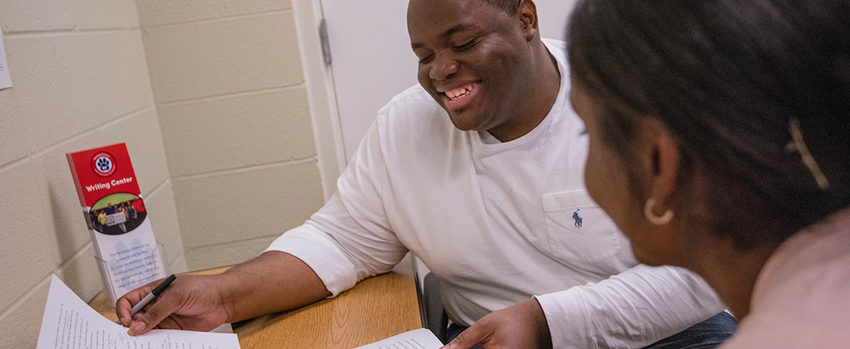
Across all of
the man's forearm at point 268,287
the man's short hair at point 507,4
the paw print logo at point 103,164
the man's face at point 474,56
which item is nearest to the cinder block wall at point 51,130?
the paw print logo at point 103,164

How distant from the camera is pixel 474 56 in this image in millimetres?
1238

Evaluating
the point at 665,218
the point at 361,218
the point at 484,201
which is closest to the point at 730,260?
the point at 665,218

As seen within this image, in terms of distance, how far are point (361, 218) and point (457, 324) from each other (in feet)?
1.08

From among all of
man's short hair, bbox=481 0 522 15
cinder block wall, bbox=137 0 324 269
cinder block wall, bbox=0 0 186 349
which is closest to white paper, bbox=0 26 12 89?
cinder block wall, bbox=0 0 186 349

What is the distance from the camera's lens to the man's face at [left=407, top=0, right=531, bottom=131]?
4.03 feet

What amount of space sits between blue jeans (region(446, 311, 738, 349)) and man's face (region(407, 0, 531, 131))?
18.5 inches

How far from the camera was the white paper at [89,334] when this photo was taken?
939 mm

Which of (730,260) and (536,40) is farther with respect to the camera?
(536,40)

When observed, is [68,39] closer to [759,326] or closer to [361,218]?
[361,218]

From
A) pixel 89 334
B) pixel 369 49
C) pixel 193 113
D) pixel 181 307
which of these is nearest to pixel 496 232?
pixel 181 307

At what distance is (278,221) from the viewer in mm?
2059

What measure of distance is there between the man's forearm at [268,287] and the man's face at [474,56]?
437mm

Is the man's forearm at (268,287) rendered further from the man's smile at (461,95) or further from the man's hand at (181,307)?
the man's smile at (461,95)

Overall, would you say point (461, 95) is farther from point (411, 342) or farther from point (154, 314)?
point (154, 314)
